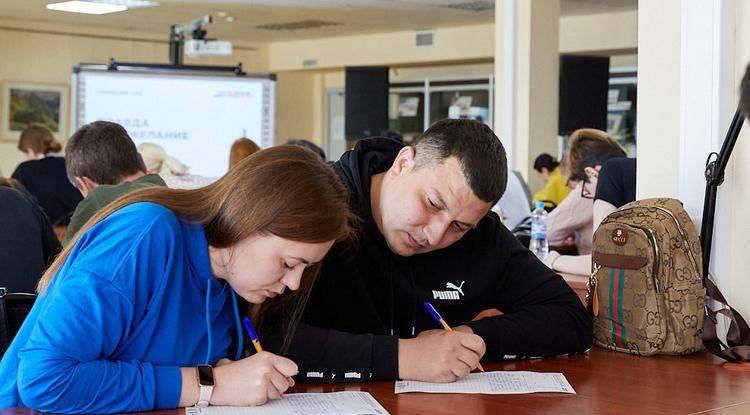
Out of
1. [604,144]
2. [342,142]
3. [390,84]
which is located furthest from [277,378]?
[342,142]

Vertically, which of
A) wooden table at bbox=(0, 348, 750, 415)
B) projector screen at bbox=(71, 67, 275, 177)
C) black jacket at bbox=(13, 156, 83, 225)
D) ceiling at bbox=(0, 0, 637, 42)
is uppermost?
ceiling at bbox=(0, 0, 637, 42)

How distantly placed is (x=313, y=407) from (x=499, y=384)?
1.34 ft

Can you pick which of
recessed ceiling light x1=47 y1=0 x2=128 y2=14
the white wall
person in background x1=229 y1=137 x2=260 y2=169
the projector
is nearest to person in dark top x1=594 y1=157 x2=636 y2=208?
person in background x1=229 y1=137 x2=260 y2=169

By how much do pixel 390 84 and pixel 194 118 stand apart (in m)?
5.54

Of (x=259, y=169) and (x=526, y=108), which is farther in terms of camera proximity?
(x=526, y=108)

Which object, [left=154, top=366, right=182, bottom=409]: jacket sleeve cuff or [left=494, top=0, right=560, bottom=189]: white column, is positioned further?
[left=494, top=0, right=560, bottom=189]: white column

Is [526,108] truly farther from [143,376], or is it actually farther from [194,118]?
[143,376]

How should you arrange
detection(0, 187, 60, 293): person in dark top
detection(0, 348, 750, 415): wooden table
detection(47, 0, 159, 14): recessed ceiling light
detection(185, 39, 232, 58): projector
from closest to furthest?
detection(0, 348, 750, 415): wooden table < detection(0, 187, 60, 293): person in dark top < detection(185, 39, 232, 58): projector < detection(47, 0, 159, 14): recessed ceiling light

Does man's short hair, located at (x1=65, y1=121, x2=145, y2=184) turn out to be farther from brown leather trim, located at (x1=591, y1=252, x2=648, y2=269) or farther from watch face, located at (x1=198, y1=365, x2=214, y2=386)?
watch face, located at (x1=198, y1=365, x2=214, y2=386)

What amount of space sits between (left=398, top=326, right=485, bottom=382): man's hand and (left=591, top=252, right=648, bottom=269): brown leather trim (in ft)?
1.58

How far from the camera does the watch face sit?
1.71 meters

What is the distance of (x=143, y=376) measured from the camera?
65.1 inches

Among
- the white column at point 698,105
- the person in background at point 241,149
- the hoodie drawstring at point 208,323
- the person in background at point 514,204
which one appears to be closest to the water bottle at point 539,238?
the person in background at point 514,204

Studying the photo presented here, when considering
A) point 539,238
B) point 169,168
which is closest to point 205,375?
point 539,238
